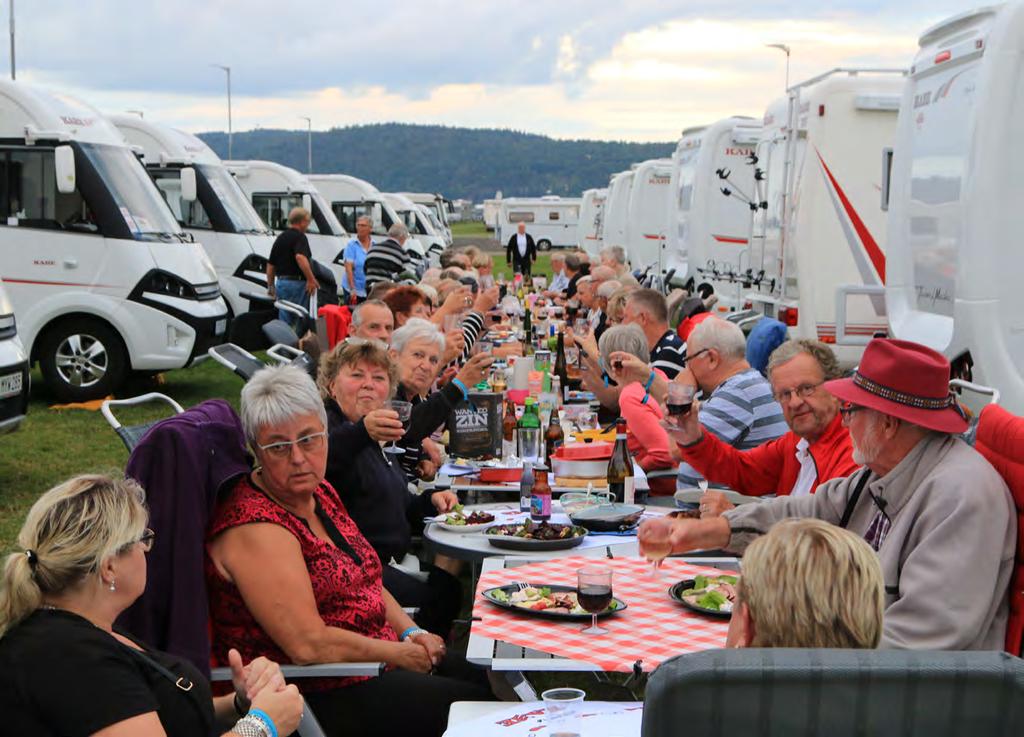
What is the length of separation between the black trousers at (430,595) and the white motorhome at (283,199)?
17635 mm

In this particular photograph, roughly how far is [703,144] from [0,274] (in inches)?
380

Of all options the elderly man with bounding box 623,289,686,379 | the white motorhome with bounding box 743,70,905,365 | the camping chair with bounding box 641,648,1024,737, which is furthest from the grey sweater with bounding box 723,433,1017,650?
the white motorhome with bounding box 743,70,905,365

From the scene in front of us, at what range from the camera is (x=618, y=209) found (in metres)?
31.0

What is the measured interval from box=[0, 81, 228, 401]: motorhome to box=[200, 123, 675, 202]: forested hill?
156 meters

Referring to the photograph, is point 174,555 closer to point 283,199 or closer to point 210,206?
point 210,206

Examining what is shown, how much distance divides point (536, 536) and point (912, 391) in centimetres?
142

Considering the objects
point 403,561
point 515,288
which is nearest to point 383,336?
point 403,561

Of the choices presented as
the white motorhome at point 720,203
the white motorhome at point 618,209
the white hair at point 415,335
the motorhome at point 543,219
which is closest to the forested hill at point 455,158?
the motorhome at point 543,219

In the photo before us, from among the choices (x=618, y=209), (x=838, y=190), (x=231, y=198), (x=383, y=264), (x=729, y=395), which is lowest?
(x=383, y=264)

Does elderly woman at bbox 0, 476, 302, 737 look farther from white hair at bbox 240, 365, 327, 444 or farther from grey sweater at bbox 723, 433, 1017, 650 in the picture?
grey sweater at bbox 723, 433, 1017, 650

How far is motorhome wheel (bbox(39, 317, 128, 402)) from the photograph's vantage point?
11516 millimetres

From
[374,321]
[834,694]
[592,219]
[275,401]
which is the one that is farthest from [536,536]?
[592,219]

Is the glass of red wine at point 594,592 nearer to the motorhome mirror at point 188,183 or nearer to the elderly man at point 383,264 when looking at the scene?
the elderly man at point 383,264

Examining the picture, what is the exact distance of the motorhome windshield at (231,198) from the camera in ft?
53.5
